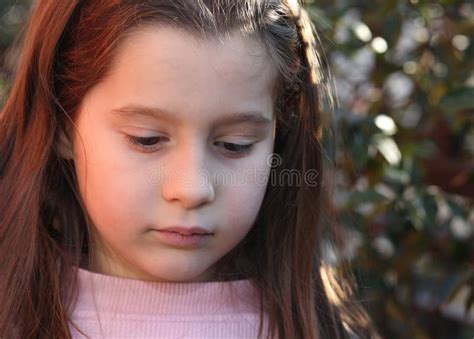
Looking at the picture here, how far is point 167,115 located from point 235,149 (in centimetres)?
16

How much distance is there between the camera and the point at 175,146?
1.59 m

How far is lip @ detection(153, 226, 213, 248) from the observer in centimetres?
162

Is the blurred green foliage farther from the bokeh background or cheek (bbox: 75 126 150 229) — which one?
cheek (bbox: 75 126 150 229)

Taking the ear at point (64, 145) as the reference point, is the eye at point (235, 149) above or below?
below

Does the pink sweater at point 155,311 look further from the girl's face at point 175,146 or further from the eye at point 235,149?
the eye at point 235,149

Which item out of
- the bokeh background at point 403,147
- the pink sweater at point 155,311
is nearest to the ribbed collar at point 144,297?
the pink sweater at point 155,311

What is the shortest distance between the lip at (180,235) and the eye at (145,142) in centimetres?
15

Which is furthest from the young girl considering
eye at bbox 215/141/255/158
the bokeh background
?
the bokeh background

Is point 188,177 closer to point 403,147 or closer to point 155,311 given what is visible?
point 155,311

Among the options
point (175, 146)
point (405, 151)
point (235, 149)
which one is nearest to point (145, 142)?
point (175, 146)

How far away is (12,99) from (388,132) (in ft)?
2.93

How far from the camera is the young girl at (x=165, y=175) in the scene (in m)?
1.59

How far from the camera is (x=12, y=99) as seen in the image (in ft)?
6.03

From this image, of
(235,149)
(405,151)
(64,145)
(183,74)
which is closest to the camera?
(183,74)
